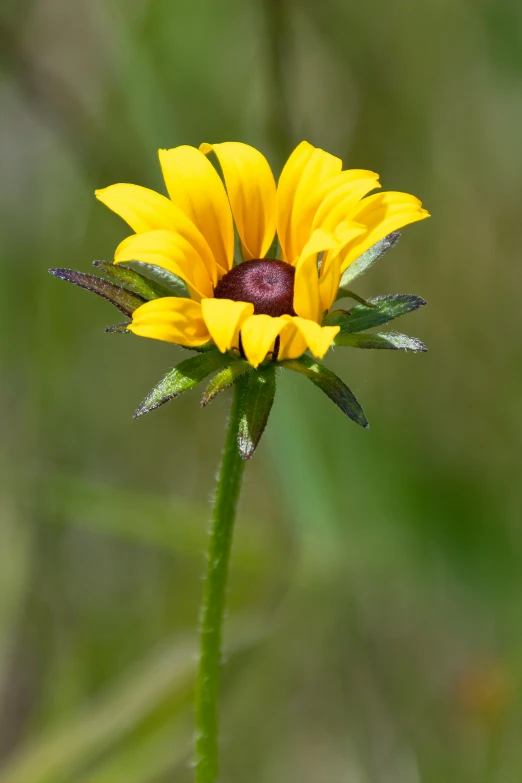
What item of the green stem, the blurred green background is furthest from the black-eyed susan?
the blurred green background

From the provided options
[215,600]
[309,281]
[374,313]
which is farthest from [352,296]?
[215,600]

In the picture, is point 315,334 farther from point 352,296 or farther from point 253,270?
point 253,270

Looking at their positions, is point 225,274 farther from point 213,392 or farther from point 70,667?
point 70,667

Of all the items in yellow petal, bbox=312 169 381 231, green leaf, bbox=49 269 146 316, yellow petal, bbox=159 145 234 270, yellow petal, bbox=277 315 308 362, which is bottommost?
yellow petal, bbox=277 315 308 362

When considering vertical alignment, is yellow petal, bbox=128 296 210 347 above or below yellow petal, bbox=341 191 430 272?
below

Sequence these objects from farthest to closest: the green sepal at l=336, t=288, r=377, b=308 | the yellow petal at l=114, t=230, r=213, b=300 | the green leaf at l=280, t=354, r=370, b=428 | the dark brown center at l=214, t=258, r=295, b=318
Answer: the dark brown center at l=214, t=258, r=295, b=318, the green sepal at l=336, t=288, r=377, b=308, the yellow petal at l=114, t=230, r=213, b=300, the green leaf at l=280, t=354, r=370, b=428

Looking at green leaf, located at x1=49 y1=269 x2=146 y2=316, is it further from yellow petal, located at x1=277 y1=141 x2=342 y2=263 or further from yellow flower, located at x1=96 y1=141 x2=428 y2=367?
yellow petal, located at x1=277 y1=141 x2=342 y2=263
